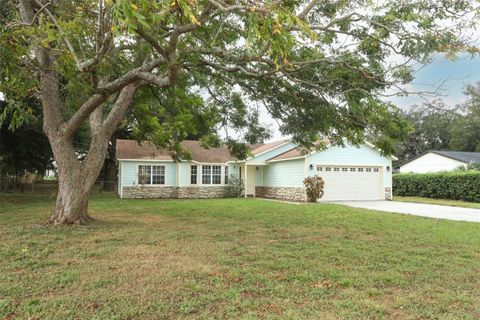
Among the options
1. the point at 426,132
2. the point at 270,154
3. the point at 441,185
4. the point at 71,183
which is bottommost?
the point at 441,185

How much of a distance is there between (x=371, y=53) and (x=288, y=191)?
13702 mm

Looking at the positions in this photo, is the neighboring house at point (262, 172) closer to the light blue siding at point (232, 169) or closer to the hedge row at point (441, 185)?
the light blue siding at point (232, 169)

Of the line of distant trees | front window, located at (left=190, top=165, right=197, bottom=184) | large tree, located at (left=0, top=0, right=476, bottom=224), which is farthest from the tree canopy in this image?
the line of distant trees

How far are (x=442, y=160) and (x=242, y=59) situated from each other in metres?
27.3

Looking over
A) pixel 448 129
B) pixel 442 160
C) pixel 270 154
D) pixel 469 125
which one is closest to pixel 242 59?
pixel 270 154

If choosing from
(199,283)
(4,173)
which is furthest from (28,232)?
(4,173)

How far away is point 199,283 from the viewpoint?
468cm

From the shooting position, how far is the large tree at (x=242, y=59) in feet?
19.0

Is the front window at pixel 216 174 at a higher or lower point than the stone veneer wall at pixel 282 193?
higher

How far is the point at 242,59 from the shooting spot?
7109 millimetres

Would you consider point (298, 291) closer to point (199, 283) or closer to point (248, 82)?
point (199, 283)

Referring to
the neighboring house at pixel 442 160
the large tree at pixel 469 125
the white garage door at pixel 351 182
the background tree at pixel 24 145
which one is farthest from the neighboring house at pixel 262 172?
the large tree at pixel 469 125

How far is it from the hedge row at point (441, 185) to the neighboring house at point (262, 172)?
9.33 feet

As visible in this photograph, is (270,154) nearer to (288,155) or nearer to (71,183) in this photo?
(288,155)
